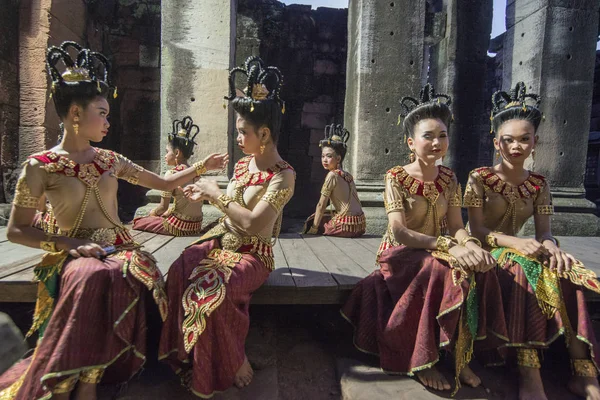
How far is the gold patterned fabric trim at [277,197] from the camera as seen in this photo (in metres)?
2.27

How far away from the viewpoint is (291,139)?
30.3 feet

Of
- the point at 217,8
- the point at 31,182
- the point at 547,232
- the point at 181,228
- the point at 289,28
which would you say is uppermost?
the point at 289,28

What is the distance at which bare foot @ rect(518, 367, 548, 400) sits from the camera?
2104 millimetres

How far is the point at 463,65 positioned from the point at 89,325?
8.94m

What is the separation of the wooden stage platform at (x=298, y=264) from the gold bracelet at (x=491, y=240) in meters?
0.90

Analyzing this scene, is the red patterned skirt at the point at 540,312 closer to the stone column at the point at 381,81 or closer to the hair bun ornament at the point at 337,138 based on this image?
the stone column at the point at 381,81

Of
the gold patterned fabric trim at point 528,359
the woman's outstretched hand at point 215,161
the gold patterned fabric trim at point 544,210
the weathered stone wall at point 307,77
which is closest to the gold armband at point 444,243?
the gold patterned fabric trim at point 528,359

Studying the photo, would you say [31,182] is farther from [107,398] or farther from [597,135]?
[597,135]

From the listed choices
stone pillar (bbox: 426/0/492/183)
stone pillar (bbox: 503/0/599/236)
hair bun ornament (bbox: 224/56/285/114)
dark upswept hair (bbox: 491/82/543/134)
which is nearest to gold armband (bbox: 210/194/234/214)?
hair bun ornament (bbox: 224/56/285/114)

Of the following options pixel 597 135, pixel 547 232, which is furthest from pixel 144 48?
pixel 597 135

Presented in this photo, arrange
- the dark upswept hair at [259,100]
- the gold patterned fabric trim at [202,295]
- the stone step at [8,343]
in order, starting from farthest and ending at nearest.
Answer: the dark upswept hair at [259,100] → the gold patterned fabric trim at [202,295] → the stone step at [8,343]

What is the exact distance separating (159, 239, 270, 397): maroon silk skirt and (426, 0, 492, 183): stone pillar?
7.77 meters

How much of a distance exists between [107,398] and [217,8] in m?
4.56

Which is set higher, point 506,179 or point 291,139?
point 291,139
